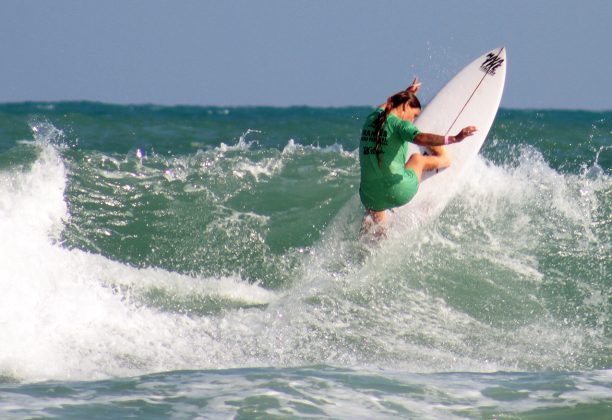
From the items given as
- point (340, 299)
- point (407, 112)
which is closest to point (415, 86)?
point (407, 112)

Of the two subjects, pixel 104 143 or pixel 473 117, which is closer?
pixel 473 117

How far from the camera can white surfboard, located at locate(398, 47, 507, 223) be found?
25.8ft

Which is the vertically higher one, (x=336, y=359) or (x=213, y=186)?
(x=213, y=186)

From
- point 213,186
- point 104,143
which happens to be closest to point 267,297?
point 213,186

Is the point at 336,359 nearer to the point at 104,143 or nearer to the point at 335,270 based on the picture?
the point at 335,270

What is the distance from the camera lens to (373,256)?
7605mm

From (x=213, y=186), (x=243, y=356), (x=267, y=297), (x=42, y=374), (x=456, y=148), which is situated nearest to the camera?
(x=42, y=374)

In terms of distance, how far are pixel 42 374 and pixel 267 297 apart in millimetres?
2319

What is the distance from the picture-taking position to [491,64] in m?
8.52

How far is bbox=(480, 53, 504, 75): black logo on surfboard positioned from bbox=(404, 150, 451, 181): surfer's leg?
3.49 ft

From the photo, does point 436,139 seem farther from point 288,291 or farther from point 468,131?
point 288,291

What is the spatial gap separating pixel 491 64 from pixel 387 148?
1.90 m

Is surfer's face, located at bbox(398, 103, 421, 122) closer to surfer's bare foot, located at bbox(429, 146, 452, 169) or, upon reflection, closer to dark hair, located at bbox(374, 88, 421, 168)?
dark hair, located at bbox(374, 88, 421, 168)

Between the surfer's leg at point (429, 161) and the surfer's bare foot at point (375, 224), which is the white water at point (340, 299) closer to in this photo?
the surfer's bare foot at point (375, 224)
